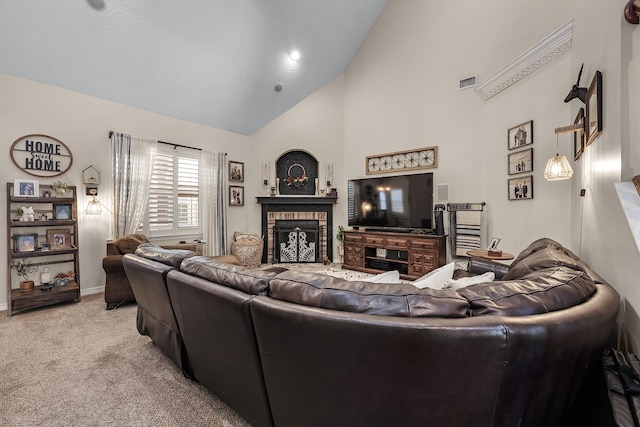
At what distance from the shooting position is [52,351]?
7.55ft

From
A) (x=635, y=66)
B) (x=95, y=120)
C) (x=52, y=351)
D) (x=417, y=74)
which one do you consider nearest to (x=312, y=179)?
(x=417, y=74)

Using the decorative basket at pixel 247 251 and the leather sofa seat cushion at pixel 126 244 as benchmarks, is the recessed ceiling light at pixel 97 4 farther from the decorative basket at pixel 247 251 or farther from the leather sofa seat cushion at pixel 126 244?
the decorative basket at pixel 247 251

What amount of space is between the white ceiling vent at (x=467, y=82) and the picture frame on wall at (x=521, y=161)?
1407 mm

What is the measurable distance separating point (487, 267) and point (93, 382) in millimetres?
3298

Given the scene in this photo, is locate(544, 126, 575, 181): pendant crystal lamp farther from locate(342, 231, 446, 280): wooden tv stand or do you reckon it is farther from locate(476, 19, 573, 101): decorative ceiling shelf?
locate(342, 231, 446, 280): wooden tv stand

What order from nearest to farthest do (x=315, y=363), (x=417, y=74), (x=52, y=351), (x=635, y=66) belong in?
(x=315, y=363) < (x=635, y=66) < (x=52, y=351) < (x=417, y=74)

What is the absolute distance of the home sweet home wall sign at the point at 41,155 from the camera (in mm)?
3354

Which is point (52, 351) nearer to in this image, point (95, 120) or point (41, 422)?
point (41, 422)

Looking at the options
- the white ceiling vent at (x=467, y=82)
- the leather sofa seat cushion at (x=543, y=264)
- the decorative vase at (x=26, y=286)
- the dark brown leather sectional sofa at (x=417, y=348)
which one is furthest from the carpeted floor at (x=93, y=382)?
the white ceiling vent at (x=467, y=82)

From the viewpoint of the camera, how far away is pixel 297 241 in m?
5.97

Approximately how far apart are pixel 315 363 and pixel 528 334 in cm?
68

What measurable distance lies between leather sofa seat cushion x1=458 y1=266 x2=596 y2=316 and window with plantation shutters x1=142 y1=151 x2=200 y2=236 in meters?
4.90

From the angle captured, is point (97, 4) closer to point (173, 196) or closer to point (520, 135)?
point (173, 196)

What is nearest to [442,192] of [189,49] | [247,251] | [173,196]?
[247,251]
